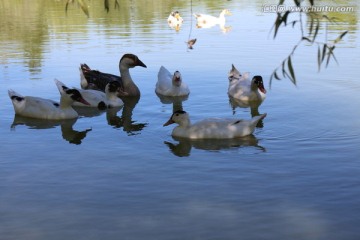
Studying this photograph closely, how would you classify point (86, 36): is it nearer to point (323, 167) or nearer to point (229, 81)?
point (229, 81)

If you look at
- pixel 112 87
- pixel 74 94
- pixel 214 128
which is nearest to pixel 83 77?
pixel 112 87

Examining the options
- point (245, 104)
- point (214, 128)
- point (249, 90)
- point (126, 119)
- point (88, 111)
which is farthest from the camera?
point (249, 90)

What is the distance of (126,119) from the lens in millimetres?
13797

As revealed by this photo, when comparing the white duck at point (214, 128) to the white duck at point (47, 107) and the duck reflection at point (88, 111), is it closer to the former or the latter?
the white duck at point (47, 107)

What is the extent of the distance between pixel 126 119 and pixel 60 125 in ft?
4.77

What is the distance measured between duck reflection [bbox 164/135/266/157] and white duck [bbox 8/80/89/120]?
3.01 meters

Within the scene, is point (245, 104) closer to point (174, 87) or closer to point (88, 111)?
point (174, 87)

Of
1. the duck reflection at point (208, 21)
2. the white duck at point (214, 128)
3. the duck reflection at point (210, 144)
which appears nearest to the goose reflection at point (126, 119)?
the white duck at point (214, 128)

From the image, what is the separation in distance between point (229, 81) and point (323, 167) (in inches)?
275

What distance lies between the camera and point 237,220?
306 inches

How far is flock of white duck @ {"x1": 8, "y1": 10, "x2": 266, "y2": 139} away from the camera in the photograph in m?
11.6

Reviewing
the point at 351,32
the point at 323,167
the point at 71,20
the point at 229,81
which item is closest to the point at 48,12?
the point at 71,20

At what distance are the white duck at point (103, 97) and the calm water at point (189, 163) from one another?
402mm

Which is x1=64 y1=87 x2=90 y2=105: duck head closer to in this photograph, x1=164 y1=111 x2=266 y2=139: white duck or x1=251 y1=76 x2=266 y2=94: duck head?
x1=164 y1=111 x2=266 y2=139: white duck
